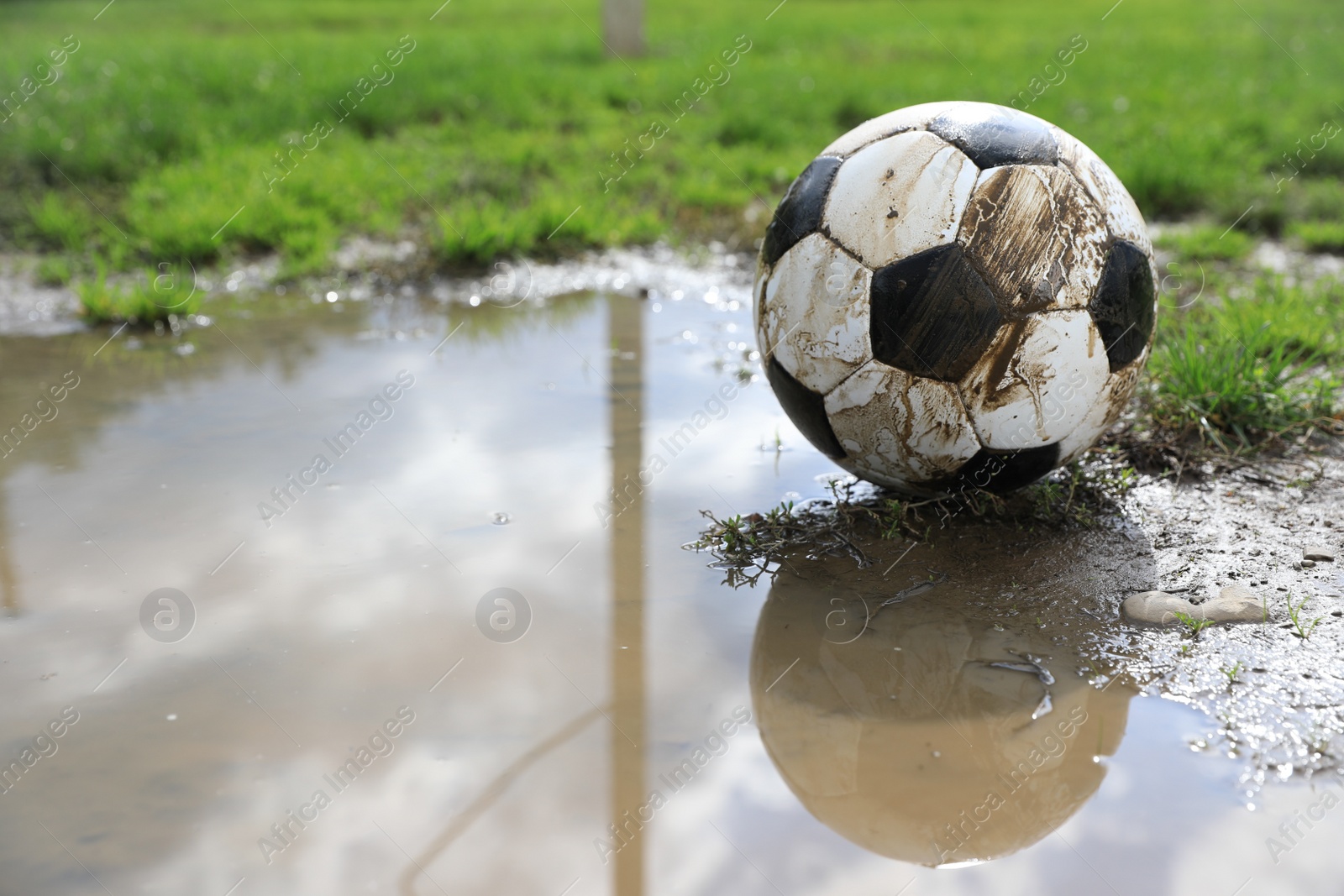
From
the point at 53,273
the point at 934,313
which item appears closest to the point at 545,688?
the point at 934,313

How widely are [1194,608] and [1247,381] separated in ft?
4.58

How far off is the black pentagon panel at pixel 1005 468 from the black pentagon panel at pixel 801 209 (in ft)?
2.63

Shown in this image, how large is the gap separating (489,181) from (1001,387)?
445 cm

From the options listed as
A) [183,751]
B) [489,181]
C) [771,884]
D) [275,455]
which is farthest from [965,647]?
[489,181]

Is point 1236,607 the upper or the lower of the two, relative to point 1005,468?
lower

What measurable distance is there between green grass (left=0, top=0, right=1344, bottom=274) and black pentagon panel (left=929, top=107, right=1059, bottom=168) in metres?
3.18

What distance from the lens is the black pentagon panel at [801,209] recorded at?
2996mm

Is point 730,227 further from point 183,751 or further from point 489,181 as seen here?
point 183,751

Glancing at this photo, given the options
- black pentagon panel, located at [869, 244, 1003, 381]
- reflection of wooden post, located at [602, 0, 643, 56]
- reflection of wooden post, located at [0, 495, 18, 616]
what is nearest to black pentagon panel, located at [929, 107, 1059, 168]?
black pentagon panel, located at [869, 244, 1003, 381]

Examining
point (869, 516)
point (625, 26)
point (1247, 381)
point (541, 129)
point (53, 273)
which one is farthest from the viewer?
point (625, 26)

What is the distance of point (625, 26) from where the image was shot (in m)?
10.4

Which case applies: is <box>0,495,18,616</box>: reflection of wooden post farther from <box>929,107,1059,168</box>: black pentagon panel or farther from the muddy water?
<box>929,107,1059,168</box>: black pentagon panel

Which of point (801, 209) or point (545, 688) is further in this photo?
point (801, 209)

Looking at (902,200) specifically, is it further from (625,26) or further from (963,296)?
(625,26)
